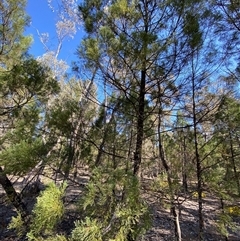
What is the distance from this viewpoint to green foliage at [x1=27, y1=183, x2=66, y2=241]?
1896 mm

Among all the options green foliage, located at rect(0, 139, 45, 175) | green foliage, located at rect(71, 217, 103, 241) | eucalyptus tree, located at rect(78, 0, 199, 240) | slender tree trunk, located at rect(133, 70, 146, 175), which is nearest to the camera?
green foliage, located at rect(71, 217, 103, 241)

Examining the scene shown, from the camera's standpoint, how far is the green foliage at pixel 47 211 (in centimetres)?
190

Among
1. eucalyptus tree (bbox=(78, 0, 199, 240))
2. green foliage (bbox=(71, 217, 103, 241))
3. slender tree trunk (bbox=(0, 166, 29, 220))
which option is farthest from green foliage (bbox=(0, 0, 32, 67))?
green foliage (bbox=(71, 217, 103, 241))

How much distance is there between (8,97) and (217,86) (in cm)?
358

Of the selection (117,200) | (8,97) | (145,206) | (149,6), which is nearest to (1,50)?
(8,97)

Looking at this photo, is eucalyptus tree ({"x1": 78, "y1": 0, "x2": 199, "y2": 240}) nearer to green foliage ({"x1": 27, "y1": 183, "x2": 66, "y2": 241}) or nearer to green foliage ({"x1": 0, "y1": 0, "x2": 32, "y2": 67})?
green foliage ({"x1": 27, "y1": 183, "x2": 66, "y2": 241})

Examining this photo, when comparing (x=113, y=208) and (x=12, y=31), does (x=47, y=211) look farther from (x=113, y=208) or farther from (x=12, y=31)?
(x=12, y=31)

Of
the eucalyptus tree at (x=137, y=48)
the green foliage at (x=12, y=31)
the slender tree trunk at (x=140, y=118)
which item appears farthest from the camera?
the green foliage at (x=12, y=31)

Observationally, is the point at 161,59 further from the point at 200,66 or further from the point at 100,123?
the point at 100,123

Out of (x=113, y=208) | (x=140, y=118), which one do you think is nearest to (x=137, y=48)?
(x=140, y=118)

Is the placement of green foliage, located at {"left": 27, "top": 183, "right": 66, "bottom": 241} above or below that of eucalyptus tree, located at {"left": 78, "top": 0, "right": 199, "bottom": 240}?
below

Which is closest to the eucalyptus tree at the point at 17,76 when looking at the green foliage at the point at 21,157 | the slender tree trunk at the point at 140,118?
the green foliage at the point at 21,157

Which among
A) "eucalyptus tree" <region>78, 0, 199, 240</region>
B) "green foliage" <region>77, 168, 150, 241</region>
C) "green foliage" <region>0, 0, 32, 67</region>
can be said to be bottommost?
"green foliage" <region>77, 168, 150, 241</region>

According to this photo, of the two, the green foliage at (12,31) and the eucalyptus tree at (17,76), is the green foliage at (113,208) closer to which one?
the eucalyptus tree at (17,76)
